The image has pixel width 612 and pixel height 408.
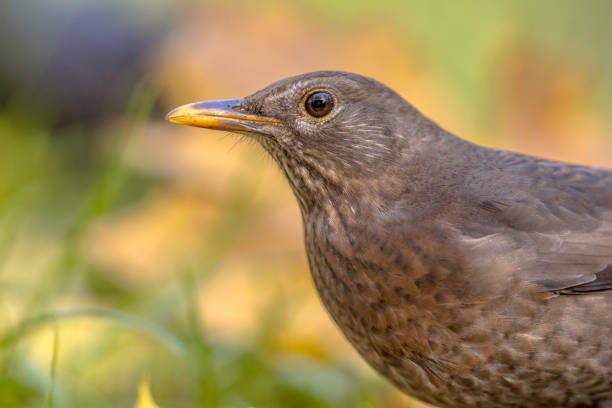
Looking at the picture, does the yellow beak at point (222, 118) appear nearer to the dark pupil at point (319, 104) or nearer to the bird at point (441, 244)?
the bird at point (441, 244)

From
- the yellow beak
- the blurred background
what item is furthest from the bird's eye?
the blurred background

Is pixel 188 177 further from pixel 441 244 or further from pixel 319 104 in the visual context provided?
pixel 441 244

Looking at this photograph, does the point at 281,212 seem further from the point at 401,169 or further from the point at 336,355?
the point at 401,169

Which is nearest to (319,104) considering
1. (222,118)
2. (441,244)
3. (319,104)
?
(319,104)

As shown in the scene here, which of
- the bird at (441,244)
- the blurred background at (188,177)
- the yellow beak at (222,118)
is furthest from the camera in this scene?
the blurred background at (188,177)

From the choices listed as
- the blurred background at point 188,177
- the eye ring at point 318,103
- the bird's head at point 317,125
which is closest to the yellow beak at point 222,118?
the bird's head at point 317,125

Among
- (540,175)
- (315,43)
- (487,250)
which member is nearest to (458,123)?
(315,43)

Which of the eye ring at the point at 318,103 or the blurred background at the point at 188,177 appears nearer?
the eye ring at the point at 318,103

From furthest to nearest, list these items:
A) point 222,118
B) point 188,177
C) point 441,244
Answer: point 188,177
point 222,118
point 441,244
